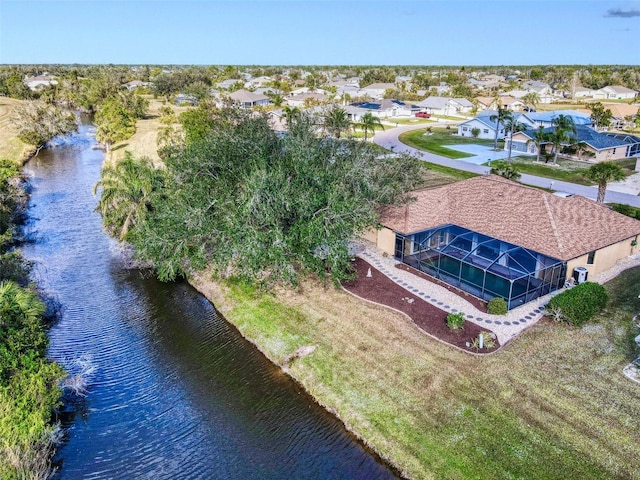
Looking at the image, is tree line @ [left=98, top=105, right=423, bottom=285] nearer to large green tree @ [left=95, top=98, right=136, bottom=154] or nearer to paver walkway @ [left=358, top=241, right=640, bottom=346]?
paver walkway @ [left=358, top=241, right=640, bottom=346]

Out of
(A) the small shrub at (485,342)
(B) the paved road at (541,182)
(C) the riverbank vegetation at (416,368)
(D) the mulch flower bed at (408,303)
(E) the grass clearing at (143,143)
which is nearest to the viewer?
(C) the riverbank vegetation at (416,368)

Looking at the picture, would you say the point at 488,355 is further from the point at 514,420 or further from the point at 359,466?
the point at 359,466

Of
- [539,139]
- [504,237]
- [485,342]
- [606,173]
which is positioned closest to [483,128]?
[539,139]

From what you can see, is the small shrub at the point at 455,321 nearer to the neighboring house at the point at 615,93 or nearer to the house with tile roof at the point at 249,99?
the house with tile roof at the point at 249,99

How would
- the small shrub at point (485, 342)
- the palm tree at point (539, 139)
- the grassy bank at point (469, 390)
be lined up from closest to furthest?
the grassy bank at point (469, 390) < the small shrub at point (485, 342) < the palm tree at point (539, 139)

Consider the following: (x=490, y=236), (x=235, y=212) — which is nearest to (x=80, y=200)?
(x=235, y=212)

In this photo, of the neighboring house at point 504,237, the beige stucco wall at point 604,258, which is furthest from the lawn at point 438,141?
the beige stucco wall at point 604,258
